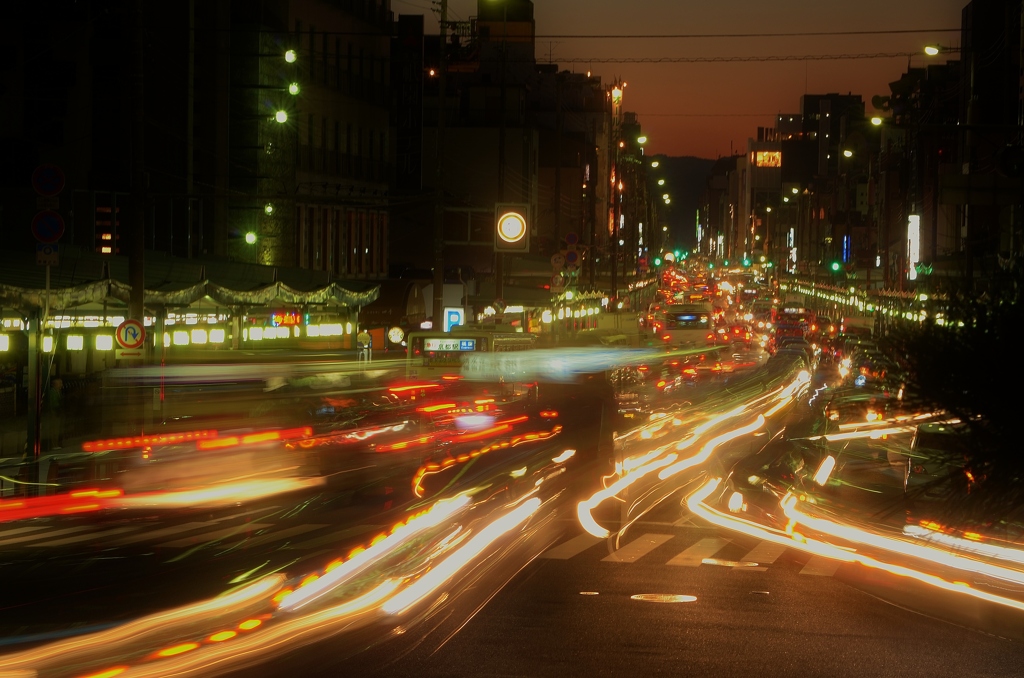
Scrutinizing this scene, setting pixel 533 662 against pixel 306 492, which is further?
pixel 306 492

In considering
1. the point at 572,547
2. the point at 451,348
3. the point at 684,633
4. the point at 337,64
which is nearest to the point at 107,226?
the point at 337,64

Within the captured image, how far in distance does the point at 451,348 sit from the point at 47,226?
8.97 m

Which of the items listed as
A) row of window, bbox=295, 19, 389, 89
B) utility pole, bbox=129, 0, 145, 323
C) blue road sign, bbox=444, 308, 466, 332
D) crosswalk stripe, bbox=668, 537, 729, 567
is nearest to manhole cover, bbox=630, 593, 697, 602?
crosswalk stripe, bbox=668, 537, 729, 567

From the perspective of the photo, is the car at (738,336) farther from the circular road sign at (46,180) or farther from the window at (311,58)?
the circular road sign at (46,180)

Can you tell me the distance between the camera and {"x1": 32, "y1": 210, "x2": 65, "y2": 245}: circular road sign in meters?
20.5

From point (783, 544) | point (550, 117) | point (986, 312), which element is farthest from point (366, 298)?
point (550, 117)

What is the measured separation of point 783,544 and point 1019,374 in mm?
8546

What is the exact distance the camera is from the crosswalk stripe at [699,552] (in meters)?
14.1

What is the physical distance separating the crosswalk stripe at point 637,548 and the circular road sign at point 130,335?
12.3 metres

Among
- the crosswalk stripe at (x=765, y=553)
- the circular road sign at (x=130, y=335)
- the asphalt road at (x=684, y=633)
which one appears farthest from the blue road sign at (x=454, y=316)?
the asphalt road at (x=684, y=633)

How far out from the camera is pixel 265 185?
48.9 m

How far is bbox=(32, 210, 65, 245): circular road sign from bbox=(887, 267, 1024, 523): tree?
16.6 meters

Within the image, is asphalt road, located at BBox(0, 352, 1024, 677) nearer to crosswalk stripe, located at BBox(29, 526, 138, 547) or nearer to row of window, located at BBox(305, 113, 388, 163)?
crosswalk stripe, located at BBox(29, 526, 138, 547)

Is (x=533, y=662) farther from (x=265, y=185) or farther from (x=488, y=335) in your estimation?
(x=265, y=185)
